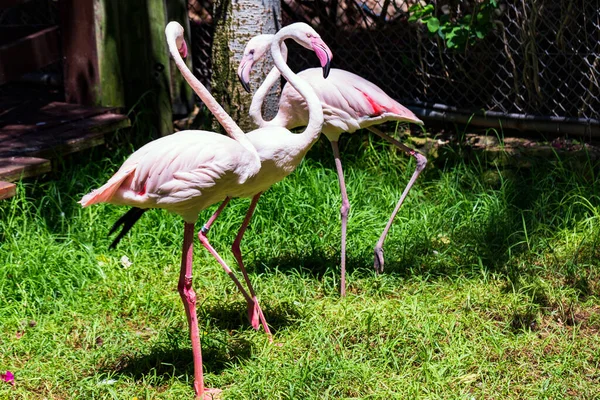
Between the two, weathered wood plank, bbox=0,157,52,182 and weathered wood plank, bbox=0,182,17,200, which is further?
weathered wood plank, bbox=0,157,52,182

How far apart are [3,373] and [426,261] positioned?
2.47m

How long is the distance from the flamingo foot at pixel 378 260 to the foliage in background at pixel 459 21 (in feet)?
5.37

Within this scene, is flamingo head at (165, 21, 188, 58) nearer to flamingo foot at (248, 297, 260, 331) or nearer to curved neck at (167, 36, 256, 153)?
curved neck at (167, 36, 256, 153)

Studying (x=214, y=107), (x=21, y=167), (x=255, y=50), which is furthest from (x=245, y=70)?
(x=21, y=167)

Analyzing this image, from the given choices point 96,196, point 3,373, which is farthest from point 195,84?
point 3,373

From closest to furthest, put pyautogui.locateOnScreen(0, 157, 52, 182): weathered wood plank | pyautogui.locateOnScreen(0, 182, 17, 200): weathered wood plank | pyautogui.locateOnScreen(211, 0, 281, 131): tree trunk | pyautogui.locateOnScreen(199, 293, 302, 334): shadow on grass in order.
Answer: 1. pyautogui.locateOnScreen(199, 293, 302, 334): shadow on grass
2. pyautogui.locateOnScreen(0, 182, 17, 200): weathered wood plank
3. pyautogui.locateOnScreen(0, 157, 52, 182): weathered wood plank
4. pyautogui.locateOnScreen(211, 0, 281, 131): tree trunk

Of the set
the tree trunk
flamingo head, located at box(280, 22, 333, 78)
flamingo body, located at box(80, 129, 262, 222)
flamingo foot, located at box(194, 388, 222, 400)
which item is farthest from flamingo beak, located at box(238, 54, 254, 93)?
flamingo foot, located at box(194, 388, 222, 400)

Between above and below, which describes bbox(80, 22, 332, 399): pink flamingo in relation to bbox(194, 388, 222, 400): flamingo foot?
above

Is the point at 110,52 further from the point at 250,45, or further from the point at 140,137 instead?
the point at 250,45

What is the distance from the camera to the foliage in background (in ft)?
17.2

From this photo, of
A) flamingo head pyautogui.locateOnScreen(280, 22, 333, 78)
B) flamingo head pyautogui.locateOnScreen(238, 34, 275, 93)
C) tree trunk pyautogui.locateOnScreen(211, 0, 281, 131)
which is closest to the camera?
flamingo head pyautogui.locateOnScreen(280, 22, 333, 78)

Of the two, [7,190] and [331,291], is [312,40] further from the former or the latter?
[7,190]

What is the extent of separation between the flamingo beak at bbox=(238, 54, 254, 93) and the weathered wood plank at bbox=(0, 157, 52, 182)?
1.71 meters

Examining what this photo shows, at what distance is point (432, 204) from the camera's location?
5.41 m
